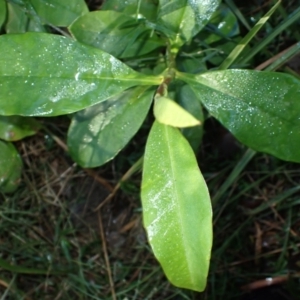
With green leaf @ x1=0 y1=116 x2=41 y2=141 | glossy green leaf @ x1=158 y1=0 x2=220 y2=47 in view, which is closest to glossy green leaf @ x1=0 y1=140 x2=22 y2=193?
green leaf @ x1=0 y1=116 x2=41 y2=141

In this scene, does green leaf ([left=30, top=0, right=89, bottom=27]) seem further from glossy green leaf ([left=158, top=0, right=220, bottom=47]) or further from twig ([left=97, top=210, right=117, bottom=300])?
twig ([left=97, top=210, right=117, bottom=300])

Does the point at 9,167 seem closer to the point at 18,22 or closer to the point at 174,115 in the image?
the point at 18,22

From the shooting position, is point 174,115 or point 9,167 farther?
point 9,167

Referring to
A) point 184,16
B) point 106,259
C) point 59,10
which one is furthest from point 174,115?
point 106,259

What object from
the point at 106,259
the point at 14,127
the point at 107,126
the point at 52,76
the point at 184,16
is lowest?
the point at 106,259

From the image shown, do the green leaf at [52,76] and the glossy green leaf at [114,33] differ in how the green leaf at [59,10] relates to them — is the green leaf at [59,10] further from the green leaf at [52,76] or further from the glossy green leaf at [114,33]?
the green leaf at [52,76]

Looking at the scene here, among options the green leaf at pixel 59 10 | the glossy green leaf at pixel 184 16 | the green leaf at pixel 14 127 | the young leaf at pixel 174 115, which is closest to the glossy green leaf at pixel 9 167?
the green leaf at pixel 14 127
